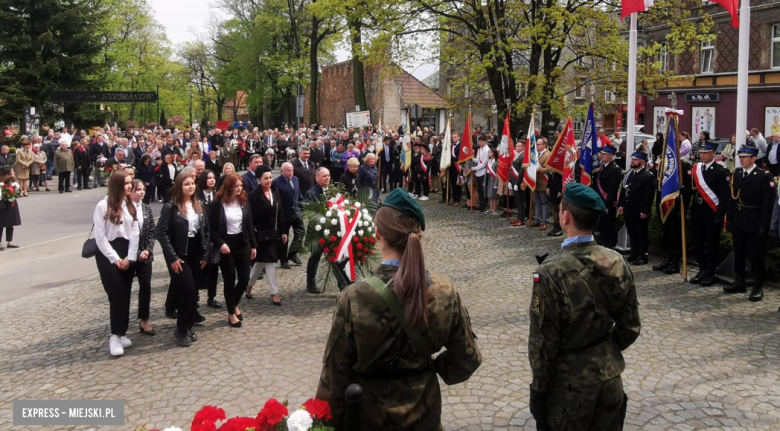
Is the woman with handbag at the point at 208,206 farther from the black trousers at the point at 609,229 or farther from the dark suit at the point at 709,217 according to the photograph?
the black trousers at the point at 609,229

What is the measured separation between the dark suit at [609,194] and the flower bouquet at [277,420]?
998cm

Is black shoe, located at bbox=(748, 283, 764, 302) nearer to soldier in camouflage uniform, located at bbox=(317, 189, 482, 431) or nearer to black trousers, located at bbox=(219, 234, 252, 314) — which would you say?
black trousers, located at bbox=(219, 234, 252, 314)

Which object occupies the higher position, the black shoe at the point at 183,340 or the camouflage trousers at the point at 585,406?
the camouflage trousers at the point at 585,406

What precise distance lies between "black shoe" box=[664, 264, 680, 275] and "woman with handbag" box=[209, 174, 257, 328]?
21.7 ft

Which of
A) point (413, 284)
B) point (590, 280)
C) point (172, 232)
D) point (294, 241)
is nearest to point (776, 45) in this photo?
point (294, 241)

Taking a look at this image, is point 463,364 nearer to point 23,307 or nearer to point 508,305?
point 508,305

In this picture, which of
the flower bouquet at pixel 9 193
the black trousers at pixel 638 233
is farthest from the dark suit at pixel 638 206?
the flower bouquet at pixel 9 193

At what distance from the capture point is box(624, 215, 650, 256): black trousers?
435 inches

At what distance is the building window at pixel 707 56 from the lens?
3419 cm

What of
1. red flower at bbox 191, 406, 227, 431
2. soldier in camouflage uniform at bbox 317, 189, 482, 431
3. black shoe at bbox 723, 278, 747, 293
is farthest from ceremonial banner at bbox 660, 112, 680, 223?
red flower at bbox 191, 406, 227, 431

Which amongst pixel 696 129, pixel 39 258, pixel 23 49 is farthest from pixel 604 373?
pixel 23 49

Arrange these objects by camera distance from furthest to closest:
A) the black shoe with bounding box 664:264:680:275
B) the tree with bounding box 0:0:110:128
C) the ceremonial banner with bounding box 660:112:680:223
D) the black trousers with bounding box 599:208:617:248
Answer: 1. the tree with bounding box 0:0:110:128
2. the black trousers with bounding box 599:208:617:248
3. the black shoe with bounding box 664:264:680:275
4. the ceremonial banner with bounding box 660:112:680:223

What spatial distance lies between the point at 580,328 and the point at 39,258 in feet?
40.0

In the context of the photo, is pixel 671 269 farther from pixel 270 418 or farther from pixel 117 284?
pixel 270 418
